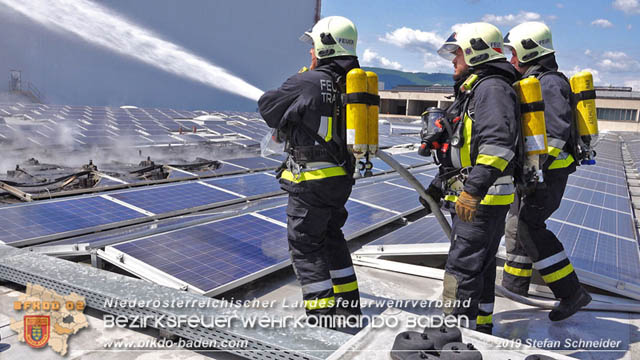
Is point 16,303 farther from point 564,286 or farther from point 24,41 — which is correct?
point 24,41

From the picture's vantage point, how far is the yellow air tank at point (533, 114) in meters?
3.29

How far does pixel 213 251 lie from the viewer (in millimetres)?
4277

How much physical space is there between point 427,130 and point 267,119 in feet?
4.02

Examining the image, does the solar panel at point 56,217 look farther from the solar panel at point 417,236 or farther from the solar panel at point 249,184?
the solar panel at point 417,236

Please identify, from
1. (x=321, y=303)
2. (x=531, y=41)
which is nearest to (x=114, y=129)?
(x=321, y=303)

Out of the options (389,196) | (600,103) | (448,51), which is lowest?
(389,196)

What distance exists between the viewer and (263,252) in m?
4.43

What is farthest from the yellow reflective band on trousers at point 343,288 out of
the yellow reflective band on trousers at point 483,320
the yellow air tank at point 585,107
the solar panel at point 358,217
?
the yellow air tank at point 585,107

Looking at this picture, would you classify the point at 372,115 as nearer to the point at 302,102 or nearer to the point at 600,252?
the point at 302,102

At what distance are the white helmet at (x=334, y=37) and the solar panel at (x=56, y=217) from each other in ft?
10.6

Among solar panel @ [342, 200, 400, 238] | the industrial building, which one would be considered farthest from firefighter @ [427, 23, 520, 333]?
the industrial building

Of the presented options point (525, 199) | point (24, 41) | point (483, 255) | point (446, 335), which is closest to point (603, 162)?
point (525, 199)

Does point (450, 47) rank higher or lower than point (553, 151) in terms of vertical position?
higher

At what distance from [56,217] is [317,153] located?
3.44m
